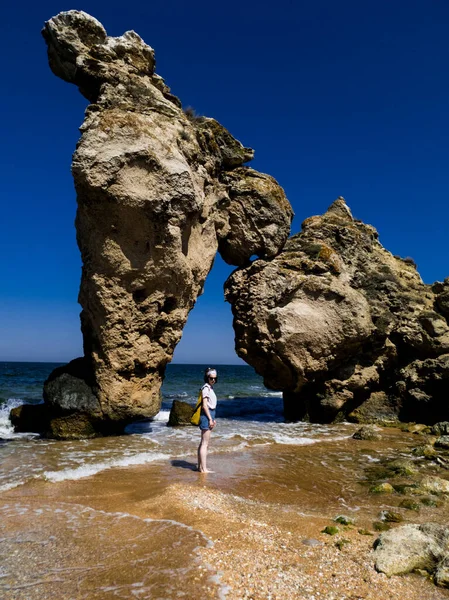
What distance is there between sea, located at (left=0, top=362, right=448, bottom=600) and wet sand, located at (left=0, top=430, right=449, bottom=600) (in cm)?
2

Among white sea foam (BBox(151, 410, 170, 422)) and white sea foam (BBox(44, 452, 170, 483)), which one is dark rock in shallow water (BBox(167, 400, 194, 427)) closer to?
white sea foam (BBox(151, 410, 170, 422))

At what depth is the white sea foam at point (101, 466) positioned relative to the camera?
808cm

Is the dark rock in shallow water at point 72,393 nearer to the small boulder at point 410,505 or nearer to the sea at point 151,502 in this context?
the sea at point 151,502

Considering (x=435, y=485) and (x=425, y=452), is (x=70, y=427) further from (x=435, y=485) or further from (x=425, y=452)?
(x=425, y=452)

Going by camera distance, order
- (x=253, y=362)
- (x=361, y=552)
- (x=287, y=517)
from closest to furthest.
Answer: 1. (x=361, y=552)
2. (x=287, y=517)
3. (x=253, y=362)

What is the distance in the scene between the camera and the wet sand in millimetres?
3891

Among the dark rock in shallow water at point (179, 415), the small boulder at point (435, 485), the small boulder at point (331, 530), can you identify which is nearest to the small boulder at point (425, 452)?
the small boulder at point (435, 485)

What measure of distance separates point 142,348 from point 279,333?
5533mm

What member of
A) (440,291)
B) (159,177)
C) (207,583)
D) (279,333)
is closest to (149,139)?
(159,177)

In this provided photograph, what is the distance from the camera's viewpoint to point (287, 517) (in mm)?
5875

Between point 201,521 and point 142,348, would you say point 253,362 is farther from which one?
point 201,521

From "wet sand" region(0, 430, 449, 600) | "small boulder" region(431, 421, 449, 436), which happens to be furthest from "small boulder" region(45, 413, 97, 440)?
"small boulder" region(431, 421, 449, 436)

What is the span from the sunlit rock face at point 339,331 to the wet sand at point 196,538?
7953 millimetres

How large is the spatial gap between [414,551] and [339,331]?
12069 mm
